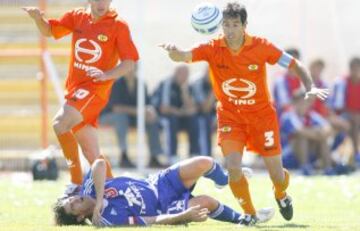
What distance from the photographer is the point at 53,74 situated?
1902cm

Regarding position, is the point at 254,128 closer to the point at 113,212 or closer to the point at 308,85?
the point at 308,85

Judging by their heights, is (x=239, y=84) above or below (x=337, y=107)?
above

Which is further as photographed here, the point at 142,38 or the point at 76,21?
the point at 142,38

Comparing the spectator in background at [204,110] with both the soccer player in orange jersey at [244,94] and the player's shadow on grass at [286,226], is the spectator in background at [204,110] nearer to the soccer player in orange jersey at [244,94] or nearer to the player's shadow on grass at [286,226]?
the soccer player in orange jersey at [244,94]

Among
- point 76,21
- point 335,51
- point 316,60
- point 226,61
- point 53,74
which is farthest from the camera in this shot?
point 335,51

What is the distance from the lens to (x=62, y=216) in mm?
10406

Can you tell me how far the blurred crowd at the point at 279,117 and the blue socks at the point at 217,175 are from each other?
857 centimetres

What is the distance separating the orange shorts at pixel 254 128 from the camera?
11086 millimetres

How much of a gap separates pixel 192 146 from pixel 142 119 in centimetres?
186

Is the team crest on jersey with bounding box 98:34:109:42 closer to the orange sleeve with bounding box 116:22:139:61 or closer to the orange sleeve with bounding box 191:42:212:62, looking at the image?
the orange sleeve with bounding box 116:22:139:61

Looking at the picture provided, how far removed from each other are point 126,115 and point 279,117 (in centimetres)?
284

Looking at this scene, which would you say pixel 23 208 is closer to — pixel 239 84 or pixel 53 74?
pixel 239 84

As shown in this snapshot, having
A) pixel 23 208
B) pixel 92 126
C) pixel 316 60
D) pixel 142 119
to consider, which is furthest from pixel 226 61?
pixel 316 60

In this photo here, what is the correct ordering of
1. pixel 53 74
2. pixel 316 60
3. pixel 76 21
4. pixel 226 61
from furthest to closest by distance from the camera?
1. pixel 316 60
2. pixel 53 74
3. pixel 76 21
4. pixel 226 61
